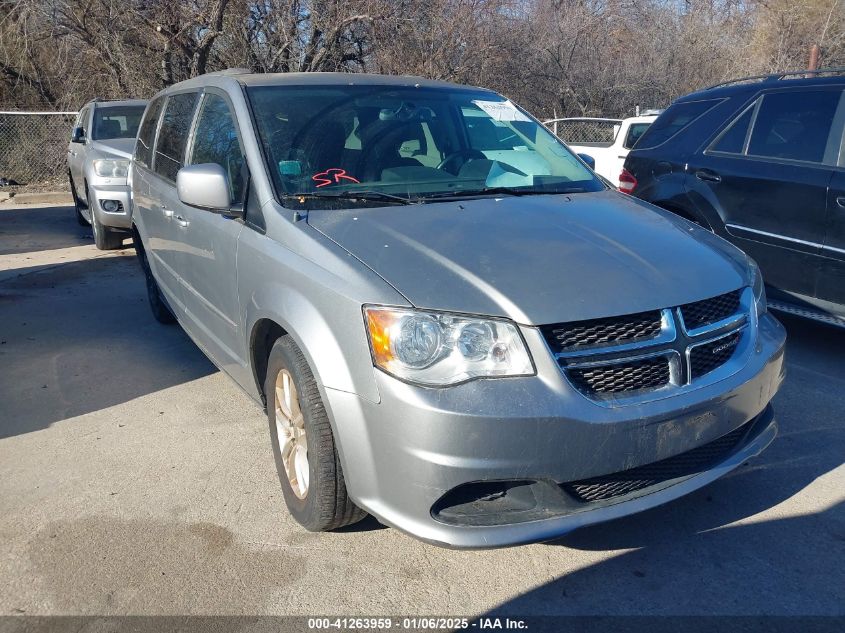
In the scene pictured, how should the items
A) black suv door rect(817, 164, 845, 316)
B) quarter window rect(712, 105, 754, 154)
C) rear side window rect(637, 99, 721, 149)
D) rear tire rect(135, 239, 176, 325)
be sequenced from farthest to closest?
rear side window rect(637, 99, 721, 149) < rear tire rect(135, 239, 176, 325) < quarter window rect(712, 105, 754, 154) < black suv door rect(817, 164, 845, 316)

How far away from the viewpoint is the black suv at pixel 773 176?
511cm

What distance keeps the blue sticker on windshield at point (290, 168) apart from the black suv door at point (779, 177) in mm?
3435

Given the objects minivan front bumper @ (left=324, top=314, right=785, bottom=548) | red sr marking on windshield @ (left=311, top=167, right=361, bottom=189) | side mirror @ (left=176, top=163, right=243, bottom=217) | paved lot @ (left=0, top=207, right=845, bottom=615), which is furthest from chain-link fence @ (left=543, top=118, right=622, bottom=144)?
minivan front bumper @ (left=324, top=314, right=785, bottom=548)

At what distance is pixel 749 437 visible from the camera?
3.21 metres

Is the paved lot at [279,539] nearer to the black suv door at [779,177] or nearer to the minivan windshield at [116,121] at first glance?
the black suv door at [779,177]

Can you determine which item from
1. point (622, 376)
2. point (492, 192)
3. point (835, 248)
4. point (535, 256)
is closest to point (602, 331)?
point (622, 376)

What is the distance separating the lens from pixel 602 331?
275 cm

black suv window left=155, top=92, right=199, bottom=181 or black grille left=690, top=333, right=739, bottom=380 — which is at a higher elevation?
black suv window left=155, top=92, right=199, bottom=181

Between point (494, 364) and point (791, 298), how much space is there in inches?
137

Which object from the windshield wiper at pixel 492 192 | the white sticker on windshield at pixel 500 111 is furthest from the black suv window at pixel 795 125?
the windshield wiper at pixel 492 192

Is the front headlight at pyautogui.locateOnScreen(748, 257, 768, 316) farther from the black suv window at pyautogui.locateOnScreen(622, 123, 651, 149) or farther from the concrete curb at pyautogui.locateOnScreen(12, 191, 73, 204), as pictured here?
the concrete curb at pyautogui.locateOnScreen(12, 191, 73, 204)

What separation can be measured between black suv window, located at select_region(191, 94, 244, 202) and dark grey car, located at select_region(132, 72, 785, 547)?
0.03 metres

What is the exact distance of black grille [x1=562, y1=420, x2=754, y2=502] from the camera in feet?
9.09

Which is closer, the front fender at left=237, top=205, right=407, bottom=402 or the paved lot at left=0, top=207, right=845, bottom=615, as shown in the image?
the front fender at left=237, top=205, right=407, bottom=402
